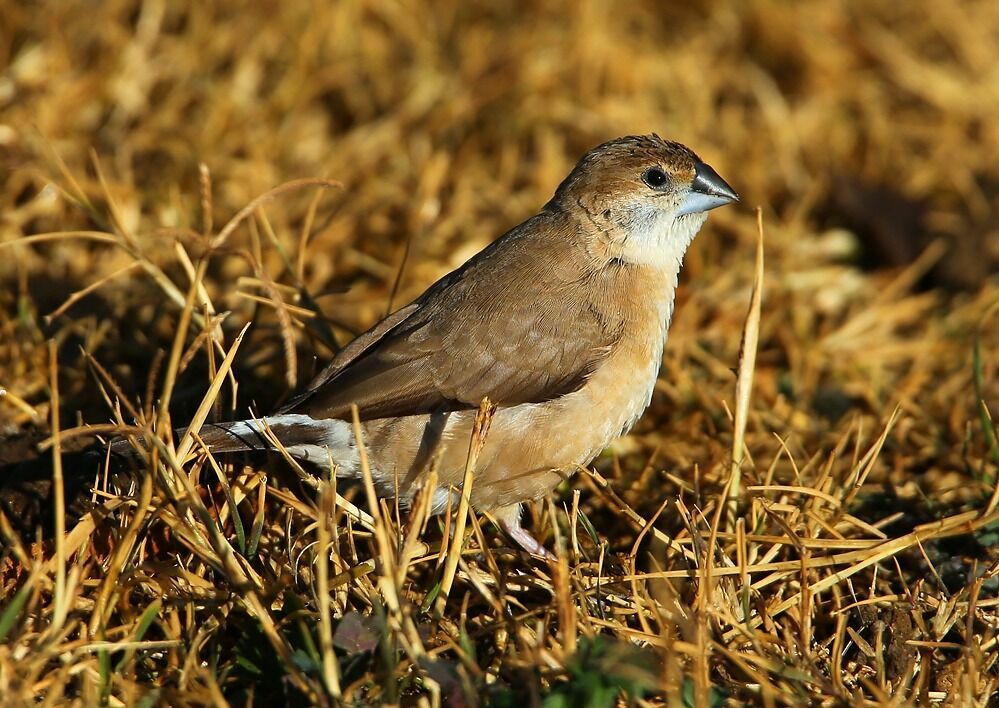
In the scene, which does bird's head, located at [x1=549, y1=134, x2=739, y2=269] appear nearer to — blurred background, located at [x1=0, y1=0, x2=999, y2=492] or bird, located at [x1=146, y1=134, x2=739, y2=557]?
bird, located at [x1=146, y1=134, x2=739, y2=557]

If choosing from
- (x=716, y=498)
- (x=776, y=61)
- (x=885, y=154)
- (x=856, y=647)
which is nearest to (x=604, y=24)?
(x=776, y=61)

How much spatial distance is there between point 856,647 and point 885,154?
395cm

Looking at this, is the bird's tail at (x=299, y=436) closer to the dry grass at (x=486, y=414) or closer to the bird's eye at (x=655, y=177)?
the dry grass at (x=486, y=414)

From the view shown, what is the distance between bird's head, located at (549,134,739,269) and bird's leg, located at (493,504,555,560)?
95 centimetres

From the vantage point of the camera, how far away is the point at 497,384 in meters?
3.54

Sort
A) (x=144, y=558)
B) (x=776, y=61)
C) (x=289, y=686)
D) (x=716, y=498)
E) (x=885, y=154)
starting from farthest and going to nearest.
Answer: (x=776, y=61), (x=885, y=154), (x=716, y=498), (x=144, y=558), (x=289, y=686)

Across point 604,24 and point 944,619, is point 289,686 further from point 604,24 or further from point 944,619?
point 604,24

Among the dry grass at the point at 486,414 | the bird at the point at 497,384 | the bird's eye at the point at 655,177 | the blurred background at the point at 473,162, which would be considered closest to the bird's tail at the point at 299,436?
the bird at the point at 497,384

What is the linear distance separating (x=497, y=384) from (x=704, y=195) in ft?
3.46

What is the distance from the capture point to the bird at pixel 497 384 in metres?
3.50

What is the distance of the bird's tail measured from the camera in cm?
339

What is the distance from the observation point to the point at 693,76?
6.61 meters

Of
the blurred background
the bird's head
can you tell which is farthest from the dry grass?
the bird's head

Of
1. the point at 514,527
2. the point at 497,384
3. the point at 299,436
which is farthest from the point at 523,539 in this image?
the point at 299,436
